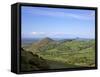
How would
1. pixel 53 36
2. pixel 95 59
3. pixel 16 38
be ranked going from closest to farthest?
pixel 16 38, pixel 53 36, pixel 95 59

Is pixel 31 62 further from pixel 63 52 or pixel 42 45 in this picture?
pixel 63 52

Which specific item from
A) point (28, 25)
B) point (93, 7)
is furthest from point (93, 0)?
point (28, 25)

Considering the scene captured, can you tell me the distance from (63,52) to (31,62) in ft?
1.26

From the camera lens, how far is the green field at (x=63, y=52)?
2.94 metres

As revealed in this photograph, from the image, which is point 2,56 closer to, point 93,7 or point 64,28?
point 64,28

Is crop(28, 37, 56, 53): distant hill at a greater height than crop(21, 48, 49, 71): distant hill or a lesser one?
greater

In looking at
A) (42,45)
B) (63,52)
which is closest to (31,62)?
(42,45)

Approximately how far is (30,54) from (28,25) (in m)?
0.29

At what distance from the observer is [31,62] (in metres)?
2.88

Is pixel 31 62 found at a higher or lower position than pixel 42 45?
lower

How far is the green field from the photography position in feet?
9.66

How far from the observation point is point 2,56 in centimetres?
285

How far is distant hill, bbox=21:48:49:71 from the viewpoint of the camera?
285cm

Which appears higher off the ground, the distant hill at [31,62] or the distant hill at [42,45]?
the distant hill at [42,45]
